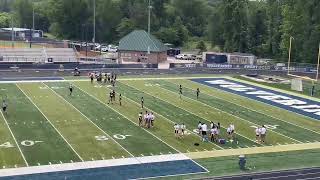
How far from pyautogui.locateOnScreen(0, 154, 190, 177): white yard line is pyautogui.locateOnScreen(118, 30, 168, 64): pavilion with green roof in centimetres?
5027

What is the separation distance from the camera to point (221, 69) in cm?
6556

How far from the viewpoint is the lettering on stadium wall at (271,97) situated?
A: 40.1 metres

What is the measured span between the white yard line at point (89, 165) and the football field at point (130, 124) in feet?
0.99

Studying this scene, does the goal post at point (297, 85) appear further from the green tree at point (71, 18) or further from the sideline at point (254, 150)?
the green tree at point (71, 18)

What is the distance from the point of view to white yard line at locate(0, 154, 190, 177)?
919 inches

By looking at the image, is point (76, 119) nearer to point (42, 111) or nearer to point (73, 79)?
point (42, 111)

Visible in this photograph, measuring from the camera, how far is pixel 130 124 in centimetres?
3300

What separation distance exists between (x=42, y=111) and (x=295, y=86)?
24237mm

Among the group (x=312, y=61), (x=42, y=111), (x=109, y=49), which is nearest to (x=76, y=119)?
(x=42, y=111)

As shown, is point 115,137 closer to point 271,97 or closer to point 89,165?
point 89,165

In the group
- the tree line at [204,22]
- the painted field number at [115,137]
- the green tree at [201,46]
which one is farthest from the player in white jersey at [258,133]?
Answer: the green tree at [201,46]

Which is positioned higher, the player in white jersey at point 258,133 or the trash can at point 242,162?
the player in white jersey at point 258,133

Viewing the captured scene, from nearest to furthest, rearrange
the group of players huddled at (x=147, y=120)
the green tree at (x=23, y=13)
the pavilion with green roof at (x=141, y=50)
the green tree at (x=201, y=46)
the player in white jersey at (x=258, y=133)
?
the player in white jersey at (x=258, y=133), the group of players huddled at (x=147, y=120), the pavilion with green roof at (x=141, y=50), the green tree at (x=201, y=46), the green tree at (x=23, y=13)

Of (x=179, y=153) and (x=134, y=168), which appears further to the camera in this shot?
(x=179, y=153)
